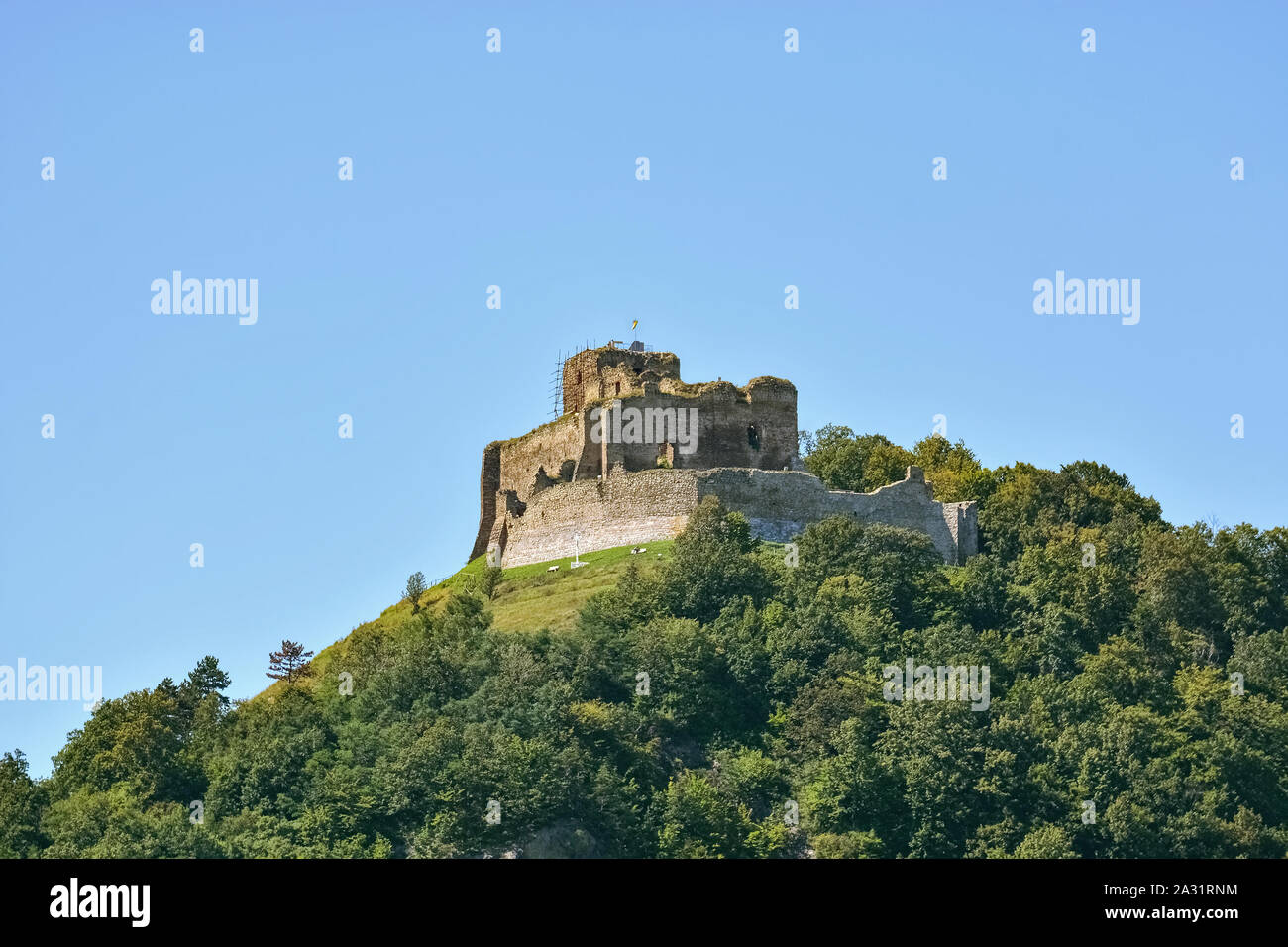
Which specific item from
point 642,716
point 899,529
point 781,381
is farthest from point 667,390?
point 642,716

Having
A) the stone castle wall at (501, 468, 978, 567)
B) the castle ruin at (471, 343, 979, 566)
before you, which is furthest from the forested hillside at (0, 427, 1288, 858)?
the castle ruin at (471, 343, 979, 566)

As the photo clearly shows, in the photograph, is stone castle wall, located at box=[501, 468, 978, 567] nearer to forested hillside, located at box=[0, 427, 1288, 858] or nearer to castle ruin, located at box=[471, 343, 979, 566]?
castle ruin, located at box=[471, 343, 979, 566]

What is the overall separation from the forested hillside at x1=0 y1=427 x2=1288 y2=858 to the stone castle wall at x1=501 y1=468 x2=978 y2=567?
1.45m

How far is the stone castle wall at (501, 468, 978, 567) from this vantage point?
232 feet

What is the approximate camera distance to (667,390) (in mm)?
75188

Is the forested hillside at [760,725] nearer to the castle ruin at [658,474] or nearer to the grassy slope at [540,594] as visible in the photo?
the grassy slope at [540,594]

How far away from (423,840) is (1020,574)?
2317 centimetres

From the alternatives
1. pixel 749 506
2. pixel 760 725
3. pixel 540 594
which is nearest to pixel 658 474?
pixel 749 506

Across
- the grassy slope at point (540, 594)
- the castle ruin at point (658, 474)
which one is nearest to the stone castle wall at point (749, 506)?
the castle ruin at point (658, 474)

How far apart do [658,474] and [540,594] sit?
563 cm

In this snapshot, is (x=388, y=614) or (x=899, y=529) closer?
(x=899, y=529)
